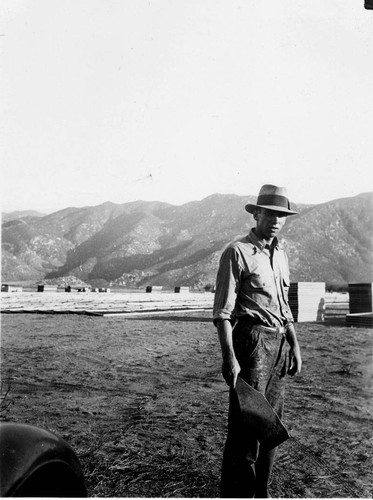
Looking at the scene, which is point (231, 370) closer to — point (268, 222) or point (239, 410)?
point (239, 410)

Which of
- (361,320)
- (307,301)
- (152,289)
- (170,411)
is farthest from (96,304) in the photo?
(170,411)

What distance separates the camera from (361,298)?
16.0 metres

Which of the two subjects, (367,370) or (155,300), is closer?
(367,370)

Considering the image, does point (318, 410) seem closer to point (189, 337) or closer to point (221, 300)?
point (221, 300)

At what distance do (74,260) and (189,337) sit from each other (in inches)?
4239

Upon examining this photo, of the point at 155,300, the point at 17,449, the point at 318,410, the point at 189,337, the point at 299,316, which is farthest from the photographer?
the point at 155,300

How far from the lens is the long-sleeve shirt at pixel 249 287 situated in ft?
9.23

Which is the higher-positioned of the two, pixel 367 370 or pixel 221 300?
pixel 221 300

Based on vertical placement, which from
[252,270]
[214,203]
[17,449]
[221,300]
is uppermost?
[214,203]

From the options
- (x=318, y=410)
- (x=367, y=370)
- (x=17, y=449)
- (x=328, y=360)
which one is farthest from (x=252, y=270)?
(x=328, y=360)

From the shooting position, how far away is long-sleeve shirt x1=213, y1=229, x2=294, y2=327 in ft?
9.23

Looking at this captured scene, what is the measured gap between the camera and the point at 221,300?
9.16 ft

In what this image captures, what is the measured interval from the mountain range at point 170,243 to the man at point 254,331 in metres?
60.7

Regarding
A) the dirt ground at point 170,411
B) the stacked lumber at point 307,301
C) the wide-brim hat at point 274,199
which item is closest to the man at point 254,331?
the wide-brim hat at point 274,199
